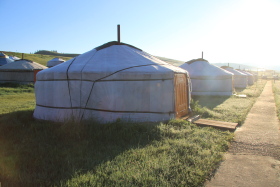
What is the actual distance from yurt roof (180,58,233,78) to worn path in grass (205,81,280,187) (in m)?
7.31

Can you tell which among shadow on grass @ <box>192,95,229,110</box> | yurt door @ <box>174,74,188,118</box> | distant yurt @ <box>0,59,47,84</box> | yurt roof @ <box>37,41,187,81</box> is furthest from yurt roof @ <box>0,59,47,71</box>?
yurt door @ <box>174,74,188,118</box>

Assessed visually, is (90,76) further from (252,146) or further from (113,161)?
(252,146)

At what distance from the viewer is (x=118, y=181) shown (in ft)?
8.87

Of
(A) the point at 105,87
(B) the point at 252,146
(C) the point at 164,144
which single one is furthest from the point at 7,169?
(B) the point at 252,146

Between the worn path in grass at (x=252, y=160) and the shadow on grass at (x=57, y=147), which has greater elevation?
the shadow on grass at (x=57, y=147)

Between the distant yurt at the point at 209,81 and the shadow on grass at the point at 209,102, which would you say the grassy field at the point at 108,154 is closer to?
the shadow on grass at the point at 209,102

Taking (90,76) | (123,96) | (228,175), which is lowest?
(228,175)

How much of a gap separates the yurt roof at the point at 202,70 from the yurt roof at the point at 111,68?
7064 mm

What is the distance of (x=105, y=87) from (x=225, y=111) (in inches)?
170

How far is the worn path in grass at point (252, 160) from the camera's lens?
2924 millimetres

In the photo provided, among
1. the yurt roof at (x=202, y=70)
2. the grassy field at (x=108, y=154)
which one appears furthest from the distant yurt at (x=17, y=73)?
the grassy field at (x=108, y=154)

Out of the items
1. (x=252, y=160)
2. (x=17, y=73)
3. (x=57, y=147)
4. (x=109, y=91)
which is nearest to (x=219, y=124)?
(x=252, y=160)

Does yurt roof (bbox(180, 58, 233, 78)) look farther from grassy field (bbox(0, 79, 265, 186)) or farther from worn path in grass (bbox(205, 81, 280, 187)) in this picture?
grassy field (bbox(0, 79, 265, 186))

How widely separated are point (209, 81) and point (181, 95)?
6.96 meters
